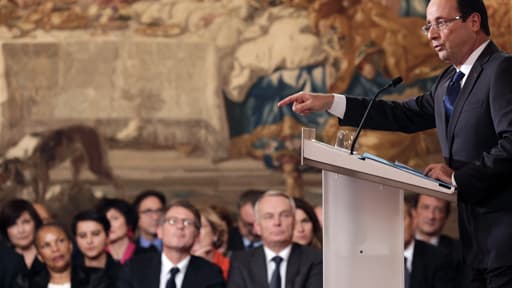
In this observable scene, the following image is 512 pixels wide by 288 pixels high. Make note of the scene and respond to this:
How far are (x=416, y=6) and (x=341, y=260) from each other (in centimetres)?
805

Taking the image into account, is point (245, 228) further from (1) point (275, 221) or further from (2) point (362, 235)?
(2) point (362, 235)

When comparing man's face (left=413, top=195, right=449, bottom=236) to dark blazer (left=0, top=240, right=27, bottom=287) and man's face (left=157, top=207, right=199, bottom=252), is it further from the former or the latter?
dark blazer (left=0, top=240, right=27, bottom=287)

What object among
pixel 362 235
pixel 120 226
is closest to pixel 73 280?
pixel 120 226

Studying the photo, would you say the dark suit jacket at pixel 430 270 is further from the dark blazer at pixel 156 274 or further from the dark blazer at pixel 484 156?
the dark blazer at pixel 484 156

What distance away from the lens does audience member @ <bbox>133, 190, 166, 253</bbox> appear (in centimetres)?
1039

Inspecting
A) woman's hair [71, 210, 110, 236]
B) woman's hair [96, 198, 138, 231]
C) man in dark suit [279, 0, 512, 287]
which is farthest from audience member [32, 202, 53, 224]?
man in dark suit [279, 0, 512, 287]

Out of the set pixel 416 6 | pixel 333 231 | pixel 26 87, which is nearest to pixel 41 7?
pixel 26 87

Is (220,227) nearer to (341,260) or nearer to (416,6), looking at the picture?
(416,6)

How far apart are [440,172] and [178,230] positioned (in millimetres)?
5090

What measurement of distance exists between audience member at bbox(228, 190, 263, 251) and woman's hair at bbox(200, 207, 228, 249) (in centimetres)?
10

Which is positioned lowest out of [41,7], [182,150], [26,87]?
[182,150]

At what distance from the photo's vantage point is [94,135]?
1133 cm

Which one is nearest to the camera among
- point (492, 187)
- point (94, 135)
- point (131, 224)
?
point (492, 187)

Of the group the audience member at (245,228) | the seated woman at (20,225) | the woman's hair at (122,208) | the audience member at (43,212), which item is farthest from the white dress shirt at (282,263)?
the audience member at (43,212)
